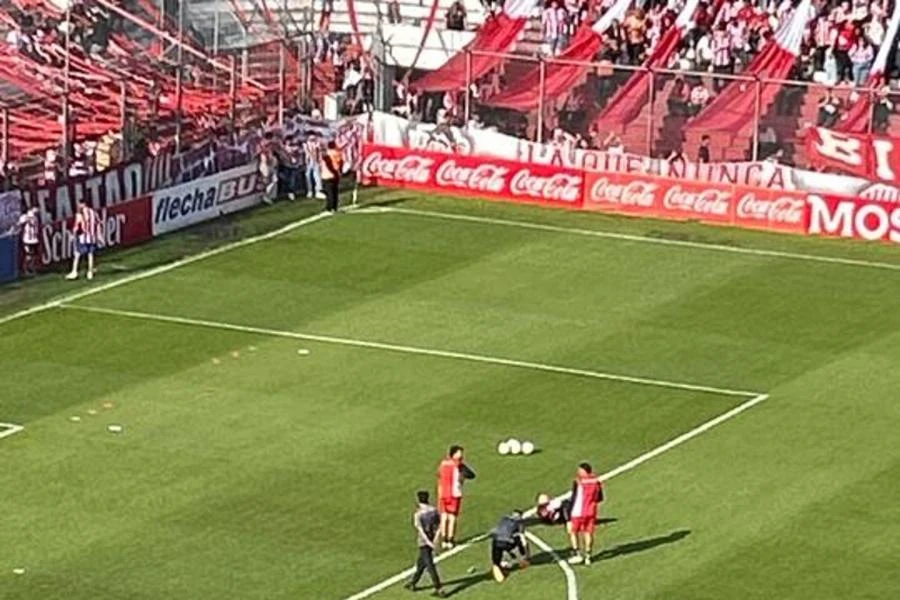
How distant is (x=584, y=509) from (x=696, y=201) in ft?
83.1

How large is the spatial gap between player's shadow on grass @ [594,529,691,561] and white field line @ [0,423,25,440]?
11.1m

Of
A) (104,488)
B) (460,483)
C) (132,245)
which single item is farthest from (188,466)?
(132,245)

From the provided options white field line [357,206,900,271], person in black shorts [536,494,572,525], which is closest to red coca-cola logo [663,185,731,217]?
white field line [357,206,900,271]

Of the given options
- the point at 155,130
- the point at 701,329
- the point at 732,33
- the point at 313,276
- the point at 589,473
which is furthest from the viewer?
the point at 732,33

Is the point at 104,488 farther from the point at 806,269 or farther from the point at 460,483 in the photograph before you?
the point at 806,269

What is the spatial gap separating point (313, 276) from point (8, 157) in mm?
7435

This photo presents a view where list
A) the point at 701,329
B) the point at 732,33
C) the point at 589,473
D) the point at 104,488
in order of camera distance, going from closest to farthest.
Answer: the point at 589,473 → the point at 104,488 → the point at 701,329 → the point at 732,33

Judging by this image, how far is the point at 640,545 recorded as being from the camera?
4166cm

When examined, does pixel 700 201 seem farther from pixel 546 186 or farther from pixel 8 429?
pixel 8 429

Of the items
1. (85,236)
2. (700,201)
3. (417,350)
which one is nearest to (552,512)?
(417,350)

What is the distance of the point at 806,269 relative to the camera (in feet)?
197

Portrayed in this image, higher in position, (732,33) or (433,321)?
(732,33)

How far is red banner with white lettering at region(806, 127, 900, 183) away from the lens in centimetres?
6425

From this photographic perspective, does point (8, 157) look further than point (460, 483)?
Yes
